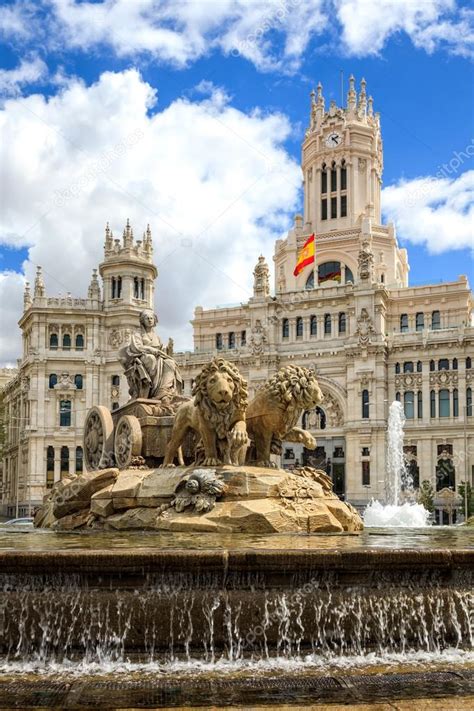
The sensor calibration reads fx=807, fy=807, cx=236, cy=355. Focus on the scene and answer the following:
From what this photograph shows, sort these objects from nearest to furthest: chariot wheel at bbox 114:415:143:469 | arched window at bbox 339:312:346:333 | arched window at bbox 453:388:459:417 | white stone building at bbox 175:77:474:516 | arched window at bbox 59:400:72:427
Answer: chariot wheel at bbox 114:415:143:469, arched window at bbox 453:388:459:417, white stone building at bbox 175:77:474:516, arched window at bbox 339:312:346:333, arched window at bbox 59:400:72:427

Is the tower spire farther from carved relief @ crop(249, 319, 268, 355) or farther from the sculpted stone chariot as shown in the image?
the sculpted stone chariot

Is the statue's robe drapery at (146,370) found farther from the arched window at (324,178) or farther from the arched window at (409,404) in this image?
the arched window at (324,178)

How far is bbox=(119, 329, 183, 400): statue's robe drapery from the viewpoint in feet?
59.3

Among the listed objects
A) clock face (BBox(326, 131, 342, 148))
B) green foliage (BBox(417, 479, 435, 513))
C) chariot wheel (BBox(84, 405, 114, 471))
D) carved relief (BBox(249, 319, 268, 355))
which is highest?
clock face (BBox(326, 131, 342, 148))

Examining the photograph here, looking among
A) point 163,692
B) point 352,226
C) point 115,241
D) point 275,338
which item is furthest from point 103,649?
point 352,226

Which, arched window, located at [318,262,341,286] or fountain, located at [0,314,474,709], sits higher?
arched window, located at [318,262,341,286]

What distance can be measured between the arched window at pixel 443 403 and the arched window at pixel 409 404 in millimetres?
2389

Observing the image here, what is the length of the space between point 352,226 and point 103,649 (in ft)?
271

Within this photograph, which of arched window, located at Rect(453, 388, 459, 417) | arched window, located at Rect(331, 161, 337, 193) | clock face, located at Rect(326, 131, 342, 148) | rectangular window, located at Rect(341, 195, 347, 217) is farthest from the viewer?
clock face, located at Rect(326, 131, 342, 148)

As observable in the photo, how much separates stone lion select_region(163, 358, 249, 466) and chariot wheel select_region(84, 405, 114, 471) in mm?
3650

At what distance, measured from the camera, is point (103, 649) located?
944cm

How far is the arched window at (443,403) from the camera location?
72.2m

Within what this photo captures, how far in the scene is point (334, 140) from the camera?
306 feet

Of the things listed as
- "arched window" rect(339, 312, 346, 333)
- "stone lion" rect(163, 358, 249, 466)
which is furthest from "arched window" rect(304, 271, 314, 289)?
"stone lion" rect(163, 358, 249, 466)
